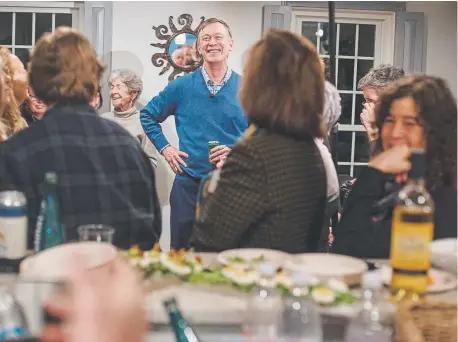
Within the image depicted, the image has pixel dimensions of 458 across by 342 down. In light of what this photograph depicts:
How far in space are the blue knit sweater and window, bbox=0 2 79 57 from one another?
1876 mm

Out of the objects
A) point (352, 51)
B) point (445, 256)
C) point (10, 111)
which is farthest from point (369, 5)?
point (445, 256)

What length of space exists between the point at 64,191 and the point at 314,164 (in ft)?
2.20

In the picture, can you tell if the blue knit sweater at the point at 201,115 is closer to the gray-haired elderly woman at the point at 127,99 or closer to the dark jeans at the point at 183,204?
the dark jeans at the point at 183,204

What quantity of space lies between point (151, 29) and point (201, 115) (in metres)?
1.70

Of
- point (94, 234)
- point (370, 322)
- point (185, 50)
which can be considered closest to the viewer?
point (370, 322)

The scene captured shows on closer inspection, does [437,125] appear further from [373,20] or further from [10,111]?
[373,20]

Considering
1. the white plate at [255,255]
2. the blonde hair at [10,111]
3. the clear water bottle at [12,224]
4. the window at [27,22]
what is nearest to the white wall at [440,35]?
the window at [27,22]

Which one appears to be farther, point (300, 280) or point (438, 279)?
point (438, 279)

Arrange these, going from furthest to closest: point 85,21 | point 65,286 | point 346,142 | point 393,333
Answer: point 346,142, point 85,21, point 393,333, point 65,286

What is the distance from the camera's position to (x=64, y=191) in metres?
1.85

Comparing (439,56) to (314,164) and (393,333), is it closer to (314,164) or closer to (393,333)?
(314,164)

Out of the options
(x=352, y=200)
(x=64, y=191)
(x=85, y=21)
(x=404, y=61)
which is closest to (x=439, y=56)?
(x=404, y=61)

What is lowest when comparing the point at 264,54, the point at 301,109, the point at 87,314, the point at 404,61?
the point at 87,314

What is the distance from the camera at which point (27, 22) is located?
5.36 m
